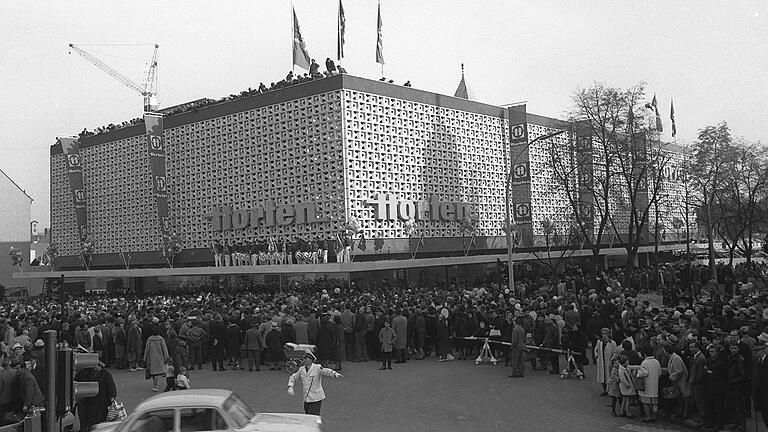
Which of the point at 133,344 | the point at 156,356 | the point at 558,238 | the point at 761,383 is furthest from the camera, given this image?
the point at 558,238

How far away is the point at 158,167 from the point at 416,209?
20.5 metres

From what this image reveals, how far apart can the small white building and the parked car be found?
6421 cm

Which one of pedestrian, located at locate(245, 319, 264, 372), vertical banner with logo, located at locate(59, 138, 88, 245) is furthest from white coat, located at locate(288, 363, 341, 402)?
vertical banner with logo, located at locate(59, 138, 88, 245)

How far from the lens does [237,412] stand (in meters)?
7.95

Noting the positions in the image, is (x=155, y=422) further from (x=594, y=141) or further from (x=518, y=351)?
(x=594, y=141)

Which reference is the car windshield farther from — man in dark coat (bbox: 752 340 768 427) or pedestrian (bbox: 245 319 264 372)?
pedestrian (bbox: 245 319 264 372)

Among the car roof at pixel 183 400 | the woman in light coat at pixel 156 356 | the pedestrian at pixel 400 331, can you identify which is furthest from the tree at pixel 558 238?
the car roof at pixel 183 400

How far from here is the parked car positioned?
7.53m

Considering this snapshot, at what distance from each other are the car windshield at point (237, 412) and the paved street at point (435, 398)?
332 centimetres

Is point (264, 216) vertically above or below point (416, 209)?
below

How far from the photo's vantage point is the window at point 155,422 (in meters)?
7.50

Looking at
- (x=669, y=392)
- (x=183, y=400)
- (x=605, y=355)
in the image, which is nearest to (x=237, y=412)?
(x=183, y=400)

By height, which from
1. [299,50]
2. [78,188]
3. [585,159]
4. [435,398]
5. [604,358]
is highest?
[299,50]

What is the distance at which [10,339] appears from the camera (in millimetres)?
17109
